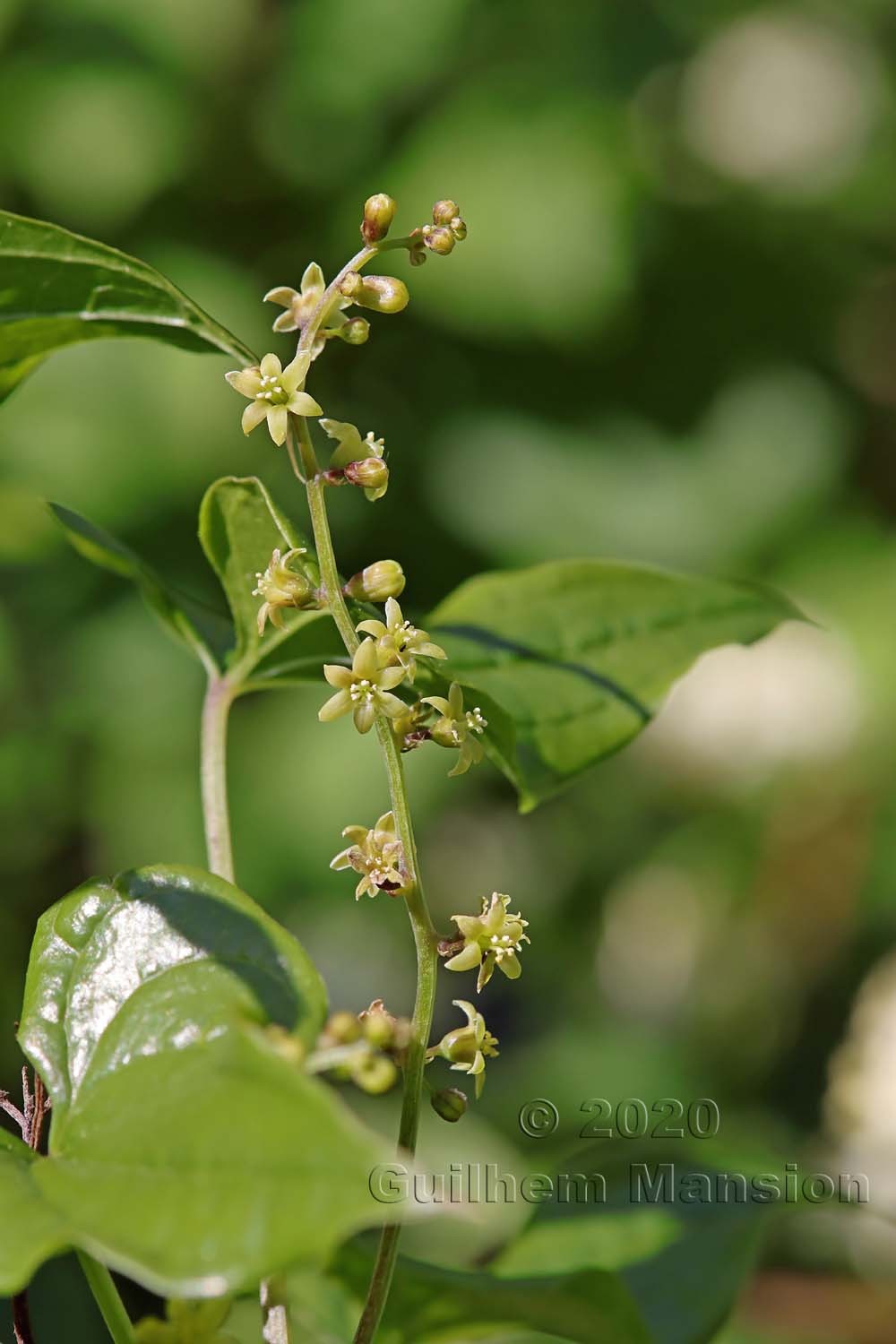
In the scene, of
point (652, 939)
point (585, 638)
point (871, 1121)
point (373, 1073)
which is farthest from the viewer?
point (652, 939)

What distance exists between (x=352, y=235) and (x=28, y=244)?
1623 millimetres

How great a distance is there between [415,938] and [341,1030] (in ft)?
0.24

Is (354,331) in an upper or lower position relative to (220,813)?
upper

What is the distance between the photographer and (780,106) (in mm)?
2352

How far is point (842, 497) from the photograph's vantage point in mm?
2385

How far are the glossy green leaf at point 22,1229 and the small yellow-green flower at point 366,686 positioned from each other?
16cm

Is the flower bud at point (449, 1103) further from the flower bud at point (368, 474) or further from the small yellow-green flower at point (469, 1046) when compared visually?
the flower bud at point (368, 474)

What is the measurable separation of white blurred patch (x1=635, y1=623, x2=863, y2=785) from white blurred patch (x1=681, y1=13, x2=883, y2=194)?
0.80 m

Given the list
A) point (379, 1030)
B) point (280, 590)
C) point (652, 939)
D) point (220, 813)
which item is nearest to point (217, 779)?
point (220, 813)

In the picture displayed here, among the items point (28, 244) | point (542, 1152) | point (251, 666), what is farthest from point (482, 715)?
point (542, 1152)

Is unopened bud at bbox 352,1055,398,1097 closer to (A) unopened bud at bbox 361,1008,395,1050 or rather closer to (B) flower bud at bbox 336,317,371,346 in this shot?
(A) unopened bud at bbox 361,1008,395,1050

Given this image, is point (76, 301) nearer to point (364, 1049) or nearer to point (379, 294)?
point (379, 294)

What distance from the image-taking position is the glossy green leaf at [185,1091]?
30cm

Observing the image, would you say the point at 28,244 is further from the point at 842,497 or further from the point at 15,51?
the point at 842,497
